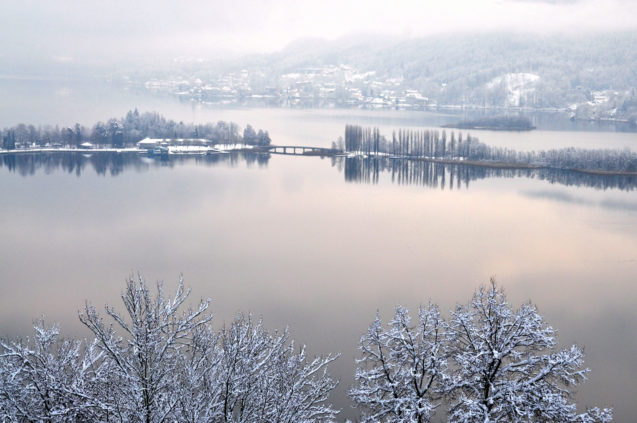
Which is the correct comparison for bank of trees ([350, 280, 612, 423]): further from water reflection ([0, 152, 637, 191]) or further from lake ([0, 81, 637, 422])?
water reflection ([0, 152, 637, 191])

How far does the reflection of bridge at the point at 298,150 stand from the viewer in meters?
14.0

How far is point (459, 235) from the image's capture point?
695 centimetres

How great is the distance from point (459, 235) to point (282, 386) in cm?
524

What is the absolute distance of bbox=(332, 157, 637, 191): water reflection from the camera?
10.4 meters

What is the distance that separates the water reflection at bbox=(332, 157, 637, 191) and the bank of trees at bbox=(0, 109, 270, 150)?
12.3 feet

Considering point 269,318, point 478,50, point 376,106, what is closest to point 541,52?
point 478,50

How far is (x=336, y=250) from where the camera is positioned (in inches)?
250

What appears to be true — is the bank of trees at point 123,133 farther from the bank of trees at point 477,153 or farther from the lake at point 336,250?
the lake at point 336,250

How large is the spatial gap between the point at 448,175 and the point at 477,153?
2.04 m

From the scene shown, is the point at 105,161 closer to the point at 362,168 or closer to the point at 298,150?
the point at 298,150

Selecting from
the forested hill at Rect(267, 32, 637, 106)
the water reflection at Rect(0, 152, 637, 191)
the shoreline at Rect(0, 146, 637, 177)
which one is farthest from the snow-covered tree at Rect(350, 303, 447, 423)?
the forested hill at Rect(267, 32, 637, 106)

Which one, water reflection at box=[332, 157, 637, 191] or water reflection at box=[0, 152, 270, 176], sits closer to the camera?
water reflection at box=[332, 157, 637, 191]

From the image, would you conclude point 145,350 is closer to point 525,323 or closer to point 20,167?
point 525,323

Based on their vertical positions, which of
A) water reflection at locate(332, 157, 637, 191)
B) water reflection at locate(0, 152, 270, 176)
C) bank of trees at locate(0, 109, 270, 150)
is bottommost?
water reflection at locate(332, 157, 637, 191)
